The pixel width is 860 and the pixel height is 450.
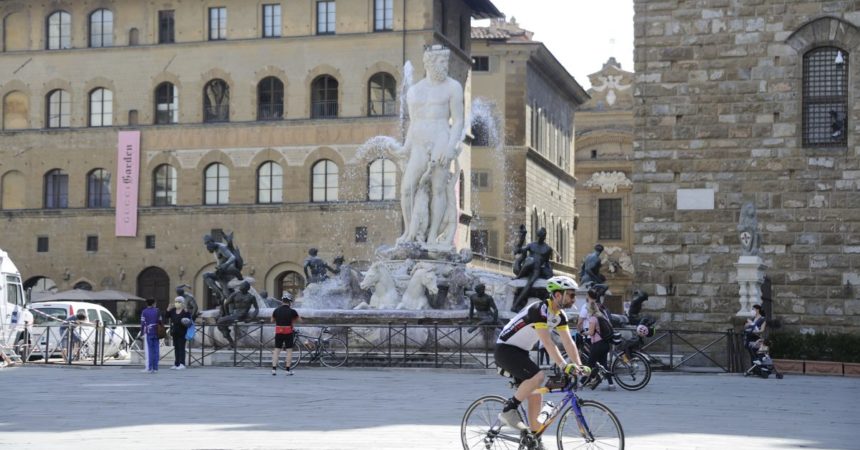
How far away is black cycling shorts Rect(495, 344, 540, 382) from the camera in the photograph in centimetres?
1195

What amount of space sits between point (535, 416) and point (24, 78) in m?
51.1

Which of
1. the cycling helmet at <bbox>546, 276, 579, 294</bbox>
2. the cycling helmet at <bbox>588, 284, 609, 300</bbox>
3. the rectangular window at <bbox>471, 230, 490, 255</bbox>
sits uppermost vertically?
the rectangular window at <bbox>471, 230, 490, 255</bbox>

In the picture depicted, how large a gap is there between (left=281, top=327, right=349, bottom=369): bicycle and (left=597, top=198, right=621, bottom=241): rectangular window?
56.2 meters

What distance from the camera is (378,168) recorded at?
5659cm

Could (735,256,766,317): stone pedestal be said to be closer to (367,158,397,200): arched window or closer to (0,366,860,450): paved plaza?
(0,366,860,450): paved plaza

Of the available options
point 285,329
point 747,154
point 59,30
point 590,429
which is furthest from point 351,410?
point 59,30

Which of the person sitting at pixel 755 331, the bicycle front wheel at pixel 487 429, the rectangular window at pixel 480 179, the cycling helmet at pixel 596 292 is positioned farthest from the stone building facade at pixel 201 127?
the bicycle front wheel at pixel 487 429

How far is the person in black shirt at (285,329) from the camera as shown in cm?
2466

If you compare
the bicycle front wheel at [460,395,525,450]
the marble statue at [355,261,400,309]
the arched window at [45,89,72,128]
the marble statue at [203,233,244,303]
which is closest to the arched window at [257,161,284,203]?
the arched window at [45,89,72,128]

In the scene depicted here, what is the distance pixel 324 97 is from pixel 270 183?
3.75 m

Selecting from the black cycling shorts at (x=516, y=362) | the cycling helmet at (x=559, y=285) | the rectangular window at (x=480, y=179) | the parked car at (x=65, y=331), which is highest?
the rectangular window at (x=480, y=179)

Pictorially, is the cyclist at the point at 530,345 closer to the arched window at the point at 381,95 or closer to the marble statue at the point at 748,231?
the marble statue at the point at 748,231

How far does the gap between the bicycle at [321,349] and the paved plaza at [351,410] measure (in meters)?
1.59

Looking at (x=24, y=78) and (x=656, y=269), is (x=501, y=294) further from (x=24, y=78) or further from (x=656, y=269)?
(x=24, y=78)
